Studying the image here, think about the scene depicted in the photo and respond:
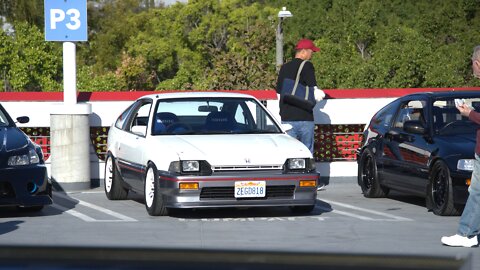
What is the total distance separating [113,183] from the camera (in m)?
13.7

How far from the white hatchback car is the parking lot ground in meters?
Answer: 0.26

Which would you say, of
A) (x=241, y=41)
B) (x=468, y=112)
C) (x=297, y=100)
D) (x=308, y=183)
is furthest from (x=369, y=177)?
(x=241, y=41)

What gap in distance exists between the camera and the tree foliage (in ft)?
177

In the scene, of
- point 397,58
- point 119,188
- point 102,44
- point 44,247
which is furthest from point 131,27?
point 44,247

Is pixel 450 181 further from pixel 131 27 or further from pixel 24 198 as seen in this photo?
pixel 131 27

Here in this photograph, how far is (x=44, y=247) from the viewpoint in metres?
1.79

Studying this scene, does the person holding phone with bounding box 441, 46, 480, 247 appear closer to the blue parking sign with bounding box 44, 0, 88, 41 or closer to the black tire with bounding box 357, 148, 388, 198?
the black tire with bounding box 357, 148, 388, 198

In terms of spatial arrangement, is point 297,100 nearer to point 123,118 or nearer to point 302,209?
point 123,118

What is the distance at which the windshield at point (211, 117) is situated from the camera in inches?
482

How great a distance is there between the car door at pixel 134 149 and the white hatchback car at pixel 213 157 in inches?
0.4

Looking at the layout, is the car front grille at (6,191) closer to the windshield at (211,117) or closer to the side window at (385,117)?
the windshield at (211,117)

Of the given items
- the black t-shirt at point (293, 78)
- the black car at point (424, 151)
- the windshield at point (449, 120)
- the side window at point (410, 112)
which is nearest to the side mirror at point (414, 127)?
the black car at point (424, 151)

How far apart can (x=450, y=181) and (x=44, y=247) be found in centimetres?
988

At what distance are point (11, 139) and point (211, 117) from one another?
206 centimetres
